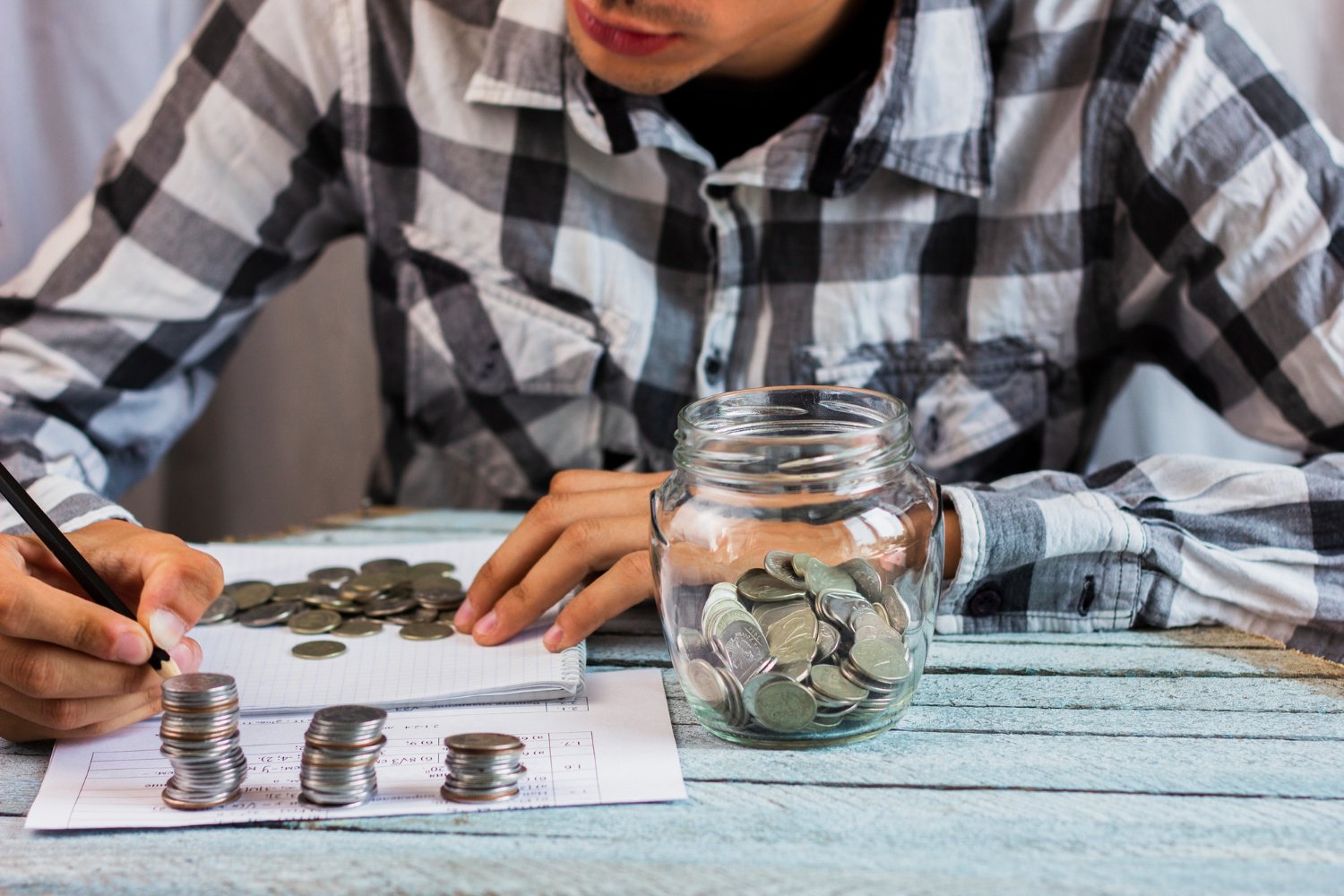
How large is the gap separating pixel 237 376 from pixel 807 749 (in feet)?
5.29

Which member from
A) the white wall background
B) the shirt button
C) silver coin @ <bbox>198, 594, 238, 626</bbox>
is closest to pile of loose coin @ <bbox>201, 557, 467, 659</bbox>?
silver coin @ <bbox>198, 594, 238, 626</bbox>

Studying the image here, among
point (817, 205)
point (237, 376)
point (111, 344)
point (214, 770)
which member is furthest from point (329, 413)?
point (214, 770)

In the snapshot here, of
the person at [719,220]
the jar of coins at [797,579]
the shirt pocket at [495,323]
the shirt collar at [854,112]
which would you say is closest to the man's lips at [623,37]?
the person at [719,220]

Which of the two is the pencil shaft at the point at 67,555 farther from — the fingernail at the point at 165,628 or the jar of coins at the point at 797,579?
the jar of coins at the point at 797,579

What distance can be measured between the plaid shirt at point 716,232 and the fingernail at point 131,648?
51cm

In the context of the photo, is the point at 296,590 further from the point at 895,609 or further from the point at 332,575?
the point at 895,609

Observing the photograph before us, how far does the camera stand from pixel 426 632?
1.00 meters

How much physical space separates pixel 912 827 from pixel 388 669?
0.41 m

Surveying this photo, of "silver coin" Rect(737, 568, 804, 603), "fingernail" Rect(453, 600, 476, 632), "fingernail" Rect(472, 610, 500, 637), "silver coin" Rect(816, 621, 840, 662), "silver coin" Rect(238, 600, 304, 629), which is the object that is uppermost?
"silver coin" Rect(737, 568, 804, 603)

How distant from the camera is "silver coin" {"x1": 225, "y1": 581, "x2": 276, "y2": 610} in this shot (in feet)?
3.48

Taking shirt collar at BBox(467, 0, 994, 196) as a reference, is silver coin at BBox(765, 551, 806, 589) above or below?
below

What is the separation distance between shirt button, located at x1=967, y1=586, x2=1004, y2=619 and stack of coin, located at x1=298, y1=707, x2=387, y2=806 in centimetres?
51

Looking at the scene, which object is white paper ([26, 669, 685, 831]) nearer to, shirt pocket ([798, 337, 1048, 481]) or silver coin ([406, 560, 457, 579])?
silver coin ([406, 560, 457, 579])

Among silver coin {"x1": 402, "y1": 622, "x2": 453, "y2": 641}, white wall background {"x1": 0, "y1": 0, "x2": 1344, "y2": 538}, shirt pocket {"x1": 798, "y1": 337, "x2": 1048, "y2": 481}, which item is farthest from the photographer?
white wall background {"x1": 0, "y1": 0, "x2": 1344, "y2": 538}
